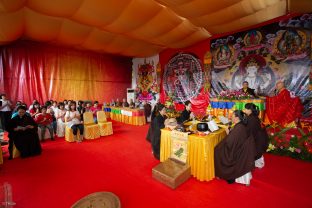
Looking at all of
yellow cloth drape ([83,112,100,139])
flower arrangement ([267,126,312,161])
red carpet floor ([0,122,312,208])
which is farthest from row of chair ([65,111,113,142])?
flower arrangement ([267,126,312,161])

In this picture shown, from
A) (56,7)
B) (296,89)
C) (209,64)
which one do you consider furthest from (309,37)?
(56,7)

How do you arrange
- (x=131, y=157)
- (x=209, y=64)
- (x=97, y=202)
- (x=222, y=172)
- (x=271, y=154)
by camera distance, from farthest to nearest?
(x=209, y=64)
(x=271, y=154)
(x=131, y=157)
(x=222, y=172)
(x=97, y=202)

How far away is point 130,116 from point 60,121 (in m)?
2.77

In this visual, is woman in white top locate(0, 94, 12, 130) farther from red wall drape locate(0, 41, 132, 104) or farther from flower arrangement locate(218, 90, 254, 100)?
flower arrangement locate(218, 90, 254, 100)

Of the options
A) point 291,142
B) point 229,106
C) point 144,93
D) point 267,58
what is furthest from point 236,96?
point 144,93

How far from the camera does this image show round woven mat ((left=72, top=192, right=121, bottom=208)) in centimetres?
192

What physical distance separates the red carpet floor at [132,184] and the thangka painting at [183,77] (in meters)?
3.86

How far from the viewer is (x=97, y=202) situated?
6.49 ft

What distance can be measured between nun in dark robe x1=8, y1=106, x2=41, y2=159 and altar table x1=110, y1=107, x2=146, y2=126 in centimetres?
380

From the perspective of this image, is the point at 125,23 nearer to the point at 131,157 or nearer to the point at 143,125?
the point at 131,157

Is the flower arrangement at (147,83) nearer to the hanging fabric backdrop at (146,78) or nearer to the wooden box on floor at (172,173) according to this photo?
the hanging fabric backdrop at (146,78)

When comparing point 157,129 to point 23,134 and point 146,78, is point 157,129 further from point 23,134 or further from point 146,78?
point 146,78

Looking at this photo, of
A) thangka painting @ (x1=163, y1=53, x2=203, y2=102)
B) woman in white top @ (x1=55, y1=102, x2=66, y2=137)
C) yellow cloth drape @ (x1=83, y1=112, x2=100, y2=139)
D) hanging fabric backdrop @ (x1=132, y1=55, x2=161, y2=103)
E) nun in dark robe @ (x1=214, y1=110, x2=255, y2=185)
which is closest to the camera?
nun in dark robe @ (x1=214, y1=110, x2=255, y2=185)

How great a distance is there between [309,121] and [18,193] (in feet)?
18.6
